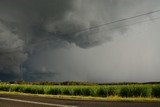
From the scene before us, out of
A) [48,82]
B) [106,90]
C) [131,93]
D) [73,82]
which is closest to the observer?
[131,93]

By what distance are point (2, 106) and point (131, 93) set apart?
55.5 ft

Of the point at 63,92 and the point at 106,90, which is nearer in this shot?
the point at 106,90

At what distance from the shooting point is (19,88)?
57531 millimetres

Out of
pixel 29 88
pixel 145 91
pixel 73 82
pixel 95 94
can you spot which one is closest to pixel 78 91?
pixel 95 94

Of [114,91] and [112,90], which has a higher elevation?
[112,90]

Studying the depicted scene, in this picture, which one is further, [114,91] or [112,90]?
[112,90]

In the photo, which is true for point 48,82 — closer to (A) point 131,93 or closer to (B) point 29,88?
(B) point 29,88

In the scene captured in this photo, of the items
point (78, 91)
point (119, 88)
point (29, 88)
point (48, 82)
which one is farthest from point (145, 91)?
point (48, 82)

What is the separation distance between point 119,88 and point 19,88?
28943 millimetres

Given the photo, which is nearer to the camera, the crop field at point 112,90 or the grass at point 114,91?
the grass at point 114,91

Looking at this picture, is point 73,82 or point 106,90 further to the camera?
point 73,82

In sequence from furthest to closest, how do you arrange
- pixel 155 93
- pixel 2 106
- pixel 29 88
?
1. pixel 29 88
2. pixel 155 93
3. pixel 2 106

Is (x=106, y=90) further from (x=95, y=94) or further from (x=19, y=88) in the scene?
(x=19, y=88)

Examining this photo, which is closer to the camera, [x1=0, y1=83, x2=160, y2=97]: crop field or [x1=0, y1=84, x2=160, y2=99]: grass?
[x1=0, y1=84, x2=160, y2=99]: grass
